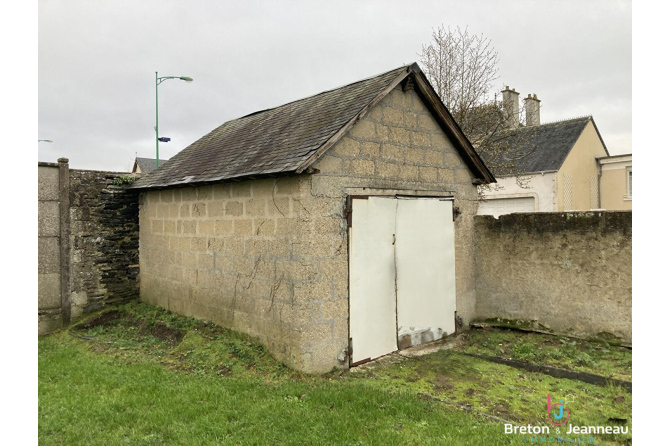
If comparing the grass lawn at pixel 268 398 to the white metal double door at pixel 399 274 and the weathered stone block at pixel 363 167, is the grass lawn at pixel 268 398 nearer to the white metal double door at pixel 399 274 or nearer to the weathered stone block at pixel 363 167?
the white metal double door at pixel 399 274

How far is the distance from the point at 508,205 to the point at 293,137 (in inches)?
677

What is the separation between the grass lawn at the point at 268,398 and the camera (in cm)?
473

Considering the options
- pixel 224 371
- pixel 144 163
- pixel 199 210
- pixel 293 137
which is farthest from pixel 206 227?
pixel 144 163

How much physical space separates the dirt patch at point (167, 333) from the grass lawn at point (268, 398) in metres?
0.12

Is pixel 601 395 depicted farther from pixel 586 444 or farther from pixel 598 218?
pixel 598 218

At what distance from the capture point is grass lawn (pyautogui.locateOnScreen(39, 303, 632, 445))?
15.5 ft

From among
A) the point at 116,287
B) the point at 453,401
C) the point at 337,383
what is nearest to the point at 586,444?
the point at 453,401

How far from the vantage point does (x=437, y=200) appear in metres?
8.45

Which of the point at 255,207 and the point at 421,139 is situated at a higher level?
the point at 421,139

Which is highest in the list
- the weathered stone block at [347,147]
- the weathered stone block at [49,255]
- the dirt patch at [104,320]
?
the weathered stone block at [347,147]

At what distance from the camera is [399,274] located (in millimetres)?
7637

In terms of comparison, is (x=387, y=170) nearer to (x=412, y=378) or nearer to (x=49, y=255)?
(x=412, y=378)

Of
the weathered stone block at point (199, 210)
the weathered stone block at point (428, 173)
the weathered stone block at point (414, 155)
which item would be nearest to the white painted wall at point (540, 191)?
the weathered stone block at point (428, 173)

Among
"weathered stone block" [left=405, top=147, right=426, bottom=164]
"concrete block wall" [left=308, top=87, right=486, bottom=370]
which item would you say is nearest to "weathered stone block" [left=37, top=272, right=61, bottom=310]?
"concrete block wall" [left=308, top=87, right=486, bottom=370]
